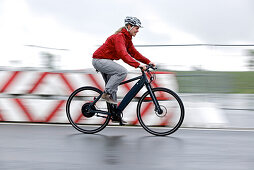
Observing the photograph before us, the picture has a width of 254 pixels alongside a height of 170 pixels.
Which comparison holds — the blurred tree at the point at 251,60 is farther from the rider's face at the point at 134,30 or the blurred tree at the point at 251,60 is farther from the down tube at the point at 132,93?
the rider's face at the point at 134,30

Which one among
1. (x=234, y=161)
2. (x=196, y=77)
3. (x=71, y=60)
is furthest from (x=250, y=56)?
(x=234, y=161)

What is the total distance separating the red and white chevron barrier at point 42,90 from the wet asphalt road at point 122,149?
0.68 m

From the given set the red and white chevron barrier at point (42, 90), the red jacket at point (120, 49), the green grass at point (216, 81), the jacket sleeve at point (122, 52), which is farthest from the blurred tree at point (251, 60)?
the jacket sleeve at point (122, 52)

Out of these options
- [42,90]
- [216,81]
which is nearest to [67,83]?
[42,90]

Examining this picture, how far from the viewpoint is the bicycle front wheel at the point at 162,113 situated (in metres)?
8.00

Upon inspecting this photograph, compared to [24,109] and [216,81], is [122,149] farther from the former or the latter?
[216,81]

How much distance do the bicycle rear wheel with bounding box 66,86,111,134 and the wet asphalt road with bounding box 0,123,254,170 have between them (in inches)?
6.2

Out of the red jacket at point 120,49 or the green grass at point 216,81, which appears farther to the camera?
the green grass at point 216,81

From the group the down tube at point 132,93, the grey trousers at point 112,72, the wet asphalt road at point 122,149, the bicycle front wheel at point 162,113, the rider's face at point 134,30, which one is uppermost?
the rider's face at point 134,30

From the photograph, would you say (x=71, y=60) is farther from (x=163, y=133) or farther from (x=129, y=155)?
(x=129, y=155)

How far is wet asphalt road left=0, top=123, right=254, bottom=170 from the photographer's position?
5961 mm

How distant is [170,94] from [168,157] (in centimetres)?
175

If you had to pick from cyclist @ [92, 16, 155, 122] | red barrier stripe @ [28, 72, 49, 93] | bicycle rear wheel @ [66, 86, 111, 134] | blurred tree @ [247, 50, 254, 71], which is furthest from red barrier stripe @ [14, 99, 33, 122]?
blurred tree @ [247, 50, 254, 71]

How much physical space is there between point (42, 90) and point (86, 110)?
1.59m
